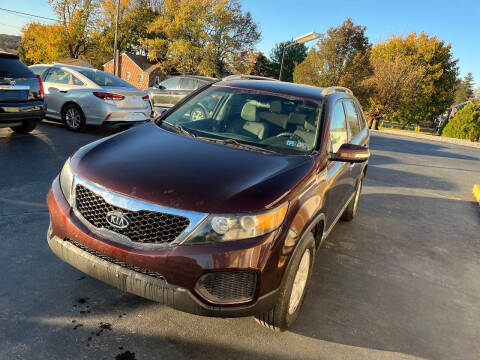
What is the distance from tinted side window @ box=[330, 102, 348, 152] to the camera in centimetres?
333

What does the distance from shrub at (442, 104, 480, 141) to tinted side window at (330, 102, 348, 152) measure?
33432 mm

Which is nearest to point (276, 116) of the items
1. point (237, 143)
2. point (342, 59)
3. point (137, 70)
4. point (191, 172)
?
point (237, 143)

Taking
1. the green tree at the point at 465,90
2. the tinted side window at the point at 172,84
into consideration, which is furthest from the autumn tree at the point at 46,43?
the green tree at the point at 465,90

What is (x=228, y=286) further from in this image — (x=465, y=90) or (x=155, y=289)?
(x=465, y=90)

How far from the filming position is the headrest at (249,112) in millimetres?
3434

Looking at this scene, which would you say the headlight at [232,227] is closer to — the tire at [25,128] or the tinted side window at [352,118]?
the tinted side window at [352,118]

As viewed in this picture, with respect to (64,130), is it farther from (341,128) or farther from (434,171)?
(434,171)

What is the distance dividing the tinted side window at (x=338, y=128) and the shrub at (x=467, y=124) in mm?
33432

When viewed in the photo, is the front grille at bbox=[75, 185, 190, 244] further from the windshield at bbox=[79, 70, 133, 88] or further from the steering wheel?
the windshield at bbox=[79, 70, 133, 88]

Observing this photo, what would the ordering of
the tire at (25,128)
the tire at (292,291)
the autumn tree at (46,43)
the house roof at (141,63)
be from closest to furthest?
the tire at (292,291) → the tire at (25,128) → the autumn tree at (46,43) → the house roof at (141,63)

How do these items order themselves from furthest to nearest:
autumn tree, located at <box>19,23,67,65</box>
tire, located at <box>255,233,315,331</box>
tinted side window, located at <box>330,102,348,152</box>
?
autumn tree, located at <box>19,23,67,65</box> → tinted side window, located at <box>330,102,348,152</box> → tire, located at <box>255,233,315,331</box>

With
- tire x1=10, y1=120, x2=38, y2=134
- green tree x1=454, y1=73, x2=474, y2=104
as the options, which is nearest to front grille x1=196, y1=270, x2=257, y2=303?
tire x1=10, y1=120, x2=38, y2=134

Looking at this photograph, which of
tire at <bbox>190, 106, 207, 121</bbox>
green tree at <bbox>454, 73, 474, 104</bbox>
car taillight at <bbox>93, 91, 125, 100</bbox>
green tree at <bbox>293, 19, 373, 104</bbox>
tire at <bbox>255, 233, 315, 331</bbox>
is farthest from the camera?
green tree at <bbox>454, 73, 474, 104</bbox>

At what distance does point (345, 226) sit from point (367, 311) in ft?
6.91
